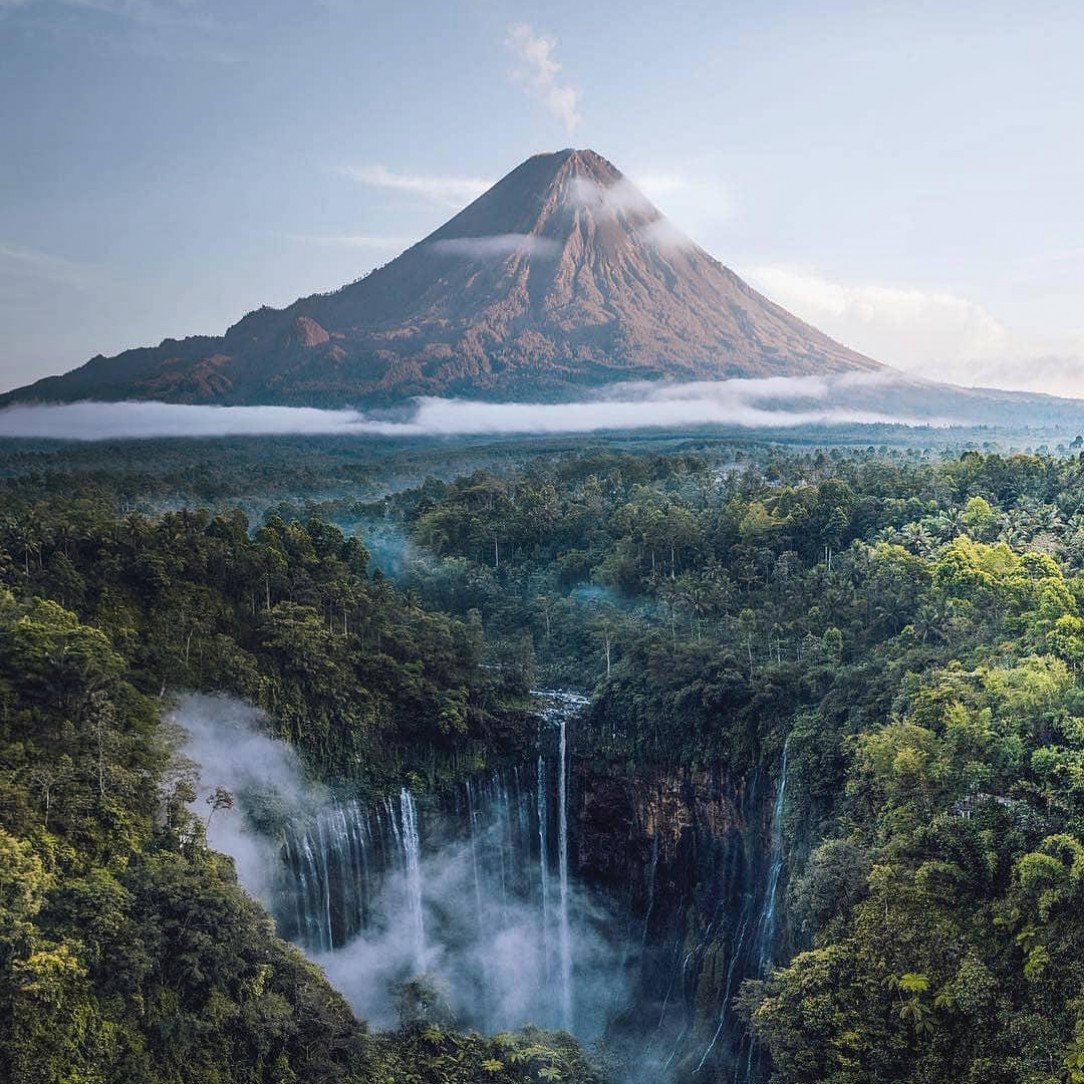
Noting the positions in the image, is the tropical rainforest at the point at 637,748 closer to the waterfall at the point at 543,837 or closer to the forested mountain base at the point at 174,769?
the forested mountain base at the point at 174,769

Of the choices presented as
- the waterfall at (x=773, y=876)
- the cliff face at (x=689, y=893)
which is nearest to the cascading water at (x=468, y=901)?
the cliff face at (x=689, y=893)

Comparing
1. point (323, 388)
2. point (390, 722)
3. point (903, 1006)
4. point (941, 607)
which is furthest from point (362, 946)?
point (323, 388)

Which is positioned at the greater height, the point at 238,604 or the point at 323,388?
the point at 323,388

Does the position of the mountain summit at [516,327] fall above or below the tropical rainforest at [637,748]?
above

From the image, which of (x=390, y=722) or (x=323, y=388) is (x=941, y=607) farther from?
(x=323, y=388)

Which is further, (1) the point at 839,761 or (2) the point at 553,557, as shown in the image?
(2) the point at 553,557

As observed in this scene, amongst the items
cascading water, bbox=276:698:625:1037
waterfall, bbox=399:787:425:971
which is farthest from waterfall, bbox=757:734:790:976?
waterfall, bbox=399:787:425:971
